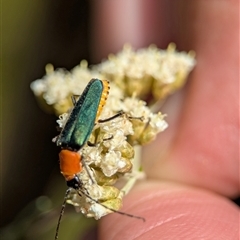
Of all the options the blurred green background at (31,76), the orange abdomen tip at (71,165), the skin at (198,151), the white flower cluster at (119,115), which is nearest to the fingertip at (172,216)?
the skin at (198,151)

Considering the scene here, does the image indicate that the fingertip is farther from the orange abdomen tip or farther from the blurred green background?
the blurred green background

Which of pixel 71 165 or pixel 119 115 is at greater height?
pixel 119 115

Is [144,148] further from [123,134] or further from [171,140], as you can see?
[123,134]

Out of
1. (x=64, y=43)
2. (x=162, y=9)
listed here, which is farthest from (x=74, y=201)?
(x=162, y=9)

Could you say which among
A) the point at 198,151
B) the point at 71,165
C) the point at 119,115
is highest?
the point at 119,115

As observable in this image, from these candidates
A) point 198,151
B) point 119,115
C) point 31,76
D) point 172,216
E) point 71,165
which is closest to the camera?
point 71,165

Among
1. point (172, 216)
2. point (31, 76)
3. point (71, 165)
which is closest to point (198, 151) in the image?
point (172, 216)

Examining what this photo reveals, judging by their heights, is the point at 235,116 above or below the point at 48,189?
above

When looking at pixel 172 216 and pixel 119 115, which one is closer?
pixel 119 115

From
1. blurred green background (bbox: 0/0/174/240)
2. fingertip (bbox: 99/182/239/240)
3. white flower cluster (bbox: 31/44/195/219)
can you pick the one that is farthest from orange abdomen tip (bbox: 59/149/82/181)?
blurred green background (bbox: 0/0/174/240)

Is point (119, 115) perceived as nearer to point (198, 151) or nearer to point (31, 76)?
point (198, 151)
